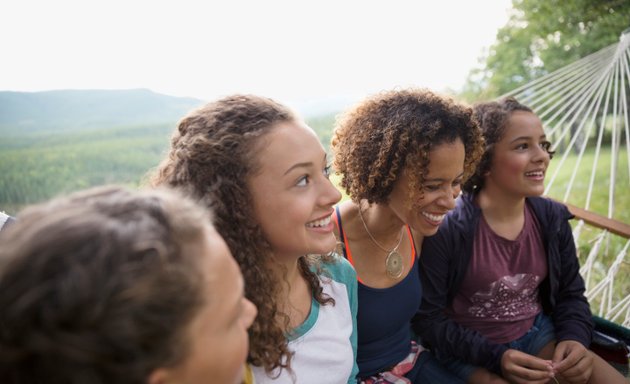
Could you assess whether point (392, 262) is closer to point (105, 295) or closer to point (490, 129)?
point (490, 129)

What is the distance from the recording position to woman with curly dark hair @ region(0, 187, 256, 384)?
1.67ft

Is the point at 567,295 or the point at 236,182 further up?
the point at 236,182

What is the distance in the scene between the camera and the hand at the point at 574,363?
166 cm

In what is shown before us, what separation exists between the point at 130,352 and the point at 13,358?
13cm

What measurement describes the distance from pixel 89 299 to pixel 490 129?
6.15ft

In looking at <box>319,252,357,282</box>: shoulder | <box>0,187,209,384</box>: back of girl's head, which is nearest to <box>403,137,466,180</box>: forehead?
<box>319,252,357,282</box>: shoulder

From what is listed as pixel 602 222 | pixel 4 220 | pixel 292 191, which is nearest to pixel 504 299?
pixel 602 222

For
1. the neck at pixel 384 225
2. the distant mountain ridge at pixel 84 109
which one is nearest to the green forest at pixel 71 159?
the distant mountain ridge at pixel 84 109

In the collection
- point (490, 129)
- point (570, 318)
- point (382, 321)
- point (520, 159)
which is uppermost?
point (490, 129)

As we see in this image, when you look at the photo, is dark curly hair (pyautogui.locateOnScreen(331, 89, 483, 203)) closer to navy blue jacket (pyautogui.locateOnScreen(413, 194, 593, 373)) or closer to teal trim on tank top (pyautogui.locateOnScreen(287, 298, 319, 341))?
navy blue jacket (pyautogui.locateOnScreen(413, 194, 593, 373))

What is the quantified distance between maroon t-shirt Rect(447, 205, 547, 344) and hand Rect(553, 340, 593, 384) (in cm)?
18

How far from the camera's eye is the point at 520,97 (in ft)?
11.1

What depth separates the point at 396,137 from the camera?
1580 millimetres

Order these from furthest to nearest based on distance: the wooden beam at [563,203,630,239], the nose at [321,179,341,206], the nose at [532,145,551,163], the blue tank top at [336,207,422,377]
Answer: the wooden beam at [563,203,630,239]
the nose at [532,145,551,163]
the blue tank top at [336,207,422,377]
the nose at [321,179,341,206]
